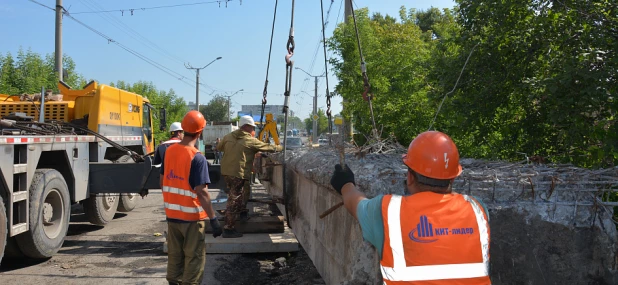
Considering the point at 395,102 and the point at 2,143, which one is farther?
the point at 395,102

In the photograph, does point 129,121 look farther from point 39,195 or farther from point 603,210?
point 603,210

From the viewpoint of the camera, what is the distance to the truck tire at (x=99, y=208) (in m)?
9.15

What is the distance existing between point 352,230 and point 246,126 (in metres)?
3.81

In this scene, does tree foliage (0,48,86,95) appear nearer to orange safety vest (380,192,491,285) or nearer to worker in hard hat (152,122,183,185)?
worker in hard hat (152,122,183,185)

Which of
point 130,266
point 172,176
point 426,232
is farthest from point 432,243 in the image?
point 130,266

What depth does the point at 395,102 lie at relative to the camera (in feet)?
36.2

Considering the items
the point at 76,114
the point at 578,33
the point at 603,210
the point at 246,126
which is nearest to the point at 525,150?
the point at 578,33

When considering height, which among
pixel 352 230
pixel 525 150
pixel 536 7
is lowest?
pixel 352 230

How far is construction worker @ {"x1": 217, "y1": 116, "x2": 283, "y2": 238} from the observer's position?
693cm

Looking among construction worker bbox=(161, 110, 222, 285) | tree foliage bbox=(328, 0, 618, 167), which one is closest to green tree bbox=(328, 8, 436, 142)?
tree foliage bbox=(328, 0, 618, 167)

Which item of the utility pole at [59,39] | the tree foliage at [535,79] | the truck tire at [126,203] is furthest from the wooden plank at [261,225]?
the utility pole at [59,39]

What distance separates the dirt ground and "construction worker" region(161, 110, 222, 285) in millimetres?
1159

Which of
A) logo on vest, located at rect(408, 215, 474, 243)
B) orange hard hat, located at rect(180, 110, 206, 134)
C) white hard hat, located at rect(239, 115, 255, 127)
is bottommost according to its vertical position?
logo on vest, located at rect(408, 215, 474, 243)

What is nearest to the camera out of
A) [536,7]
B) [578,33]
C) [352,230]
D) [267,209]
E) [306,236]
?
[352,230]
